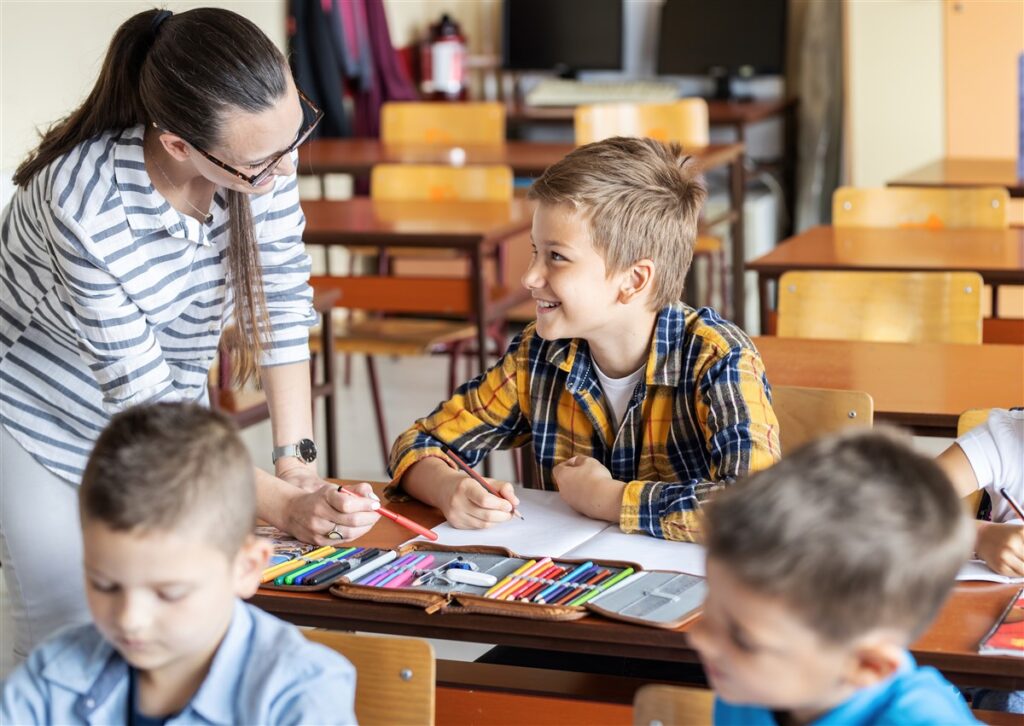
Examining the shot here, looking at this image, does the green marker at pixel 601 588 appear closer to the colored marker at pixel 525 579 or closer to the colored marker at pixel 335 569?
the colored marker at pixel 525 579

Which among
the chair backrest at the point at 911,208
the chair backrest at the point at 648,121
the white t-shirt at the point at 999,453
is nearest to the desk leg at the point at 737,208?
the chair backrest at the point at 648,121

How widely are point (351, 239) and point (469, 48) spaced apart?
3.47 meters

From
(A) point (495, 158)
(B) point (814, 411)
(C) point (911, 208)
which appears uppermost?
(A) point (495, 158)

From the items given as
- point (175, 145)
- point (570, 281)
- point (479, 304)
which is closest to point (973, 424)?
point (570, 281)

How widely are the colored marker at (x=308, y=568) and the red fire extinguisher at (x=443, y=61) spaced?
5077mm

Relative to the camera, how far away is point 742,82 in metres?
6.64

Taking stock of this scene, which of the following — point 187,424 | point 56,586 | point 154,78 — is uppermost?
point 154,78

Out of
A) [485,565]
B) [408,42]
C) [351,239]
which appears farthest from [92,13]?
[485,565]

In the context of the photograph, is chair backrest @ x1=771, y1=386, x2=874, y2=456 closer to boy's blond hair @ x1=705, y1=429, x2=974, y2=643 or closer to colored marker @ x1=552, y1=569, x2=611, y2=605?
colored marker @ x1=552, y1=569, x2=611, y2=605

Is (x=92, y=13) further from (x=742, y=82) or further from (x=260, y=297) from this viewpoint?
(x=742, y=82)

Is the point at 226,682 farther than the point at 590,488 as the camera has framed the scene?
No

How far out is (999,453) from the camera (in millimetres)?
1763

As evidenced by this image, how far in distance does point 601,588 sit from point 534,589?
0.07 meters

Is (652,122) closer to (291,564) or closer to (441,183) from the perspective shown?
(441,183)
